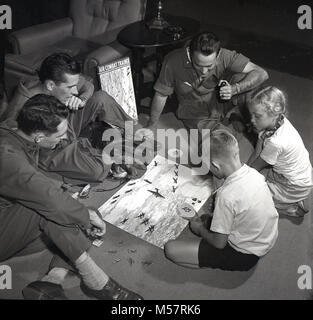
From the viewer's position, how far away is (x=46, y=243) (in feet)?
6.14

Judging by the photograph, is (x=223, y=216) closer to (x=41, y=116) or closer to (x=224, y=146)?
(x=224, y=146)

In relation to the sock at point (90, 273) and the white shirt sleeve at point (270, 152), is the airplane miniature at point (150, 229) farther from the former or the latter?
the white shirt sleeve at point (270, 152)

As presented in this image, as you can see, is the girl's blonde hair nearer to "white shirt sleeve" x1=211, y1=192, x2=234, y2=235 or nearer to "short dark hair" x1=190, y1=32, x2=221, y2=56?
"short dark hair" x1=190, y1=32, x2=221, y2=56

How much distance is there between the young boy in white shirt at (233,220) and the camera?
1.55 meters

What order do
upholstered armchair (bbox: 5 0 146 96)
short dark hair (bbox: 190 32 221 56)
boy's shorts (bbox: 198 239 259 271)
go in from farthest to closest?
upholstered armchair (bbox: 5 0 146 96) → short dark hair (bbox: 190 32 221 56) → boy's shorts (bbox: 198 239 259 271)

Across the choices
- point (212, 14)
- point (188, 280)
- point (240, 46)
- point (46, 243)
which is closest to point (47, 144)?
point (46, 243)

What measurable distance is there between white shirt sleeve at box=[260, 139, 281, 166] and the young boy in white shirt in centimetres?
37

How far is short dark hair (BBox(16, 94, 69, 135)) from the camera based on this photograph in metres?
1.72

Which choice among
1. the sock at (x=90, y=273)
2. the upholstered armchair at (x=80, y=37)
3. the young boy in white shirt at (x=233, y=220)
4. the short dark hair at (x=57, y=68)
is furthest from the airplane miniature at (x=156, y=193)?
the upholstered armchair at (x=80, y=37)

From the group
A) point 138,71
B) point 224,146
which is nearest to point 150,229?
point 224,146

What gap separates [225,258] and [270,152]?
0.59m

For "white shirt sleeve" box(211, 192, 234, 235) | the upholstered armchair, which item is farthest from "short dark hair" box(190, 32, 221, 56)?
"white shirt sleeve" box(211, 192, 234, 235)

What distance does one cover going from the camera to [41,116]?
5.66ft
